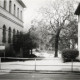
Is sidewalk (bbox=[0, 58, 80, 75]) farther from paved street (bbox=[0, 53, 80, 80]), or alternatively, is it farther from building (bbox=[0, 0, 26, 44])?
building (bbox=[0, 0, 26, 44])

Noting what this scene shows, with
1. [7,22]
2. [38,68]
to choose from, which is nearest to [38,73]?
[38,68]

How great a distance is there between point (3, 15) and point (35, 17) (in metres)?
18.6

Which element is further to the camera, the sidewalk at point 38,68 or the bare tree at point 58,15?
the bare tree at point 58,15

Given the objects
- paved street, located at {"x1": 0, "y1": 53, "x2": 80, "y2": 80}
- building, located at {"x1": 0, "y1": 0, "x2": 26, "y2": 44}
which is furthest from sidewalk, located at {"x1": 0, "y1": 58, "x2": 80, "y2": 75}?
building, located at {"x1": 0, "y1": 0, "x2": 26, "y2": 44}

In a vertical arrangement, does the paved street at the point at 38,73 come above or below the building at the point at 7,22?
below

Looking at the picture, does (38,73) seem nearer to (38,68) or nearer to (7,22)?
(38,68)

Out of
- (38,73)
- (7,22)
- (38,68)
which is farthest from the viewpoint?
(7,22)

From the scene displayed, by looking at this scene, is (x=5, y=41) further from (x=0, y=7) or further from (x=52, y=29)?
(x=52, y=29)

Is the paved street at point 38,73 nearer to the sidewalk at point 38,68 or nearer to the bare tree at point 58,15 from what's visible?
the sidewalk at point 38,68

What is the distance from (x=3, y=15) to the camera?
91.4 feet

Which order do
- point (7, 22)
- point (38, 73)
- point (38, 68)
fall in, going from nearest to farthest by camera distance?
point (38, 73) → point (38, 68) → point (7, 22)

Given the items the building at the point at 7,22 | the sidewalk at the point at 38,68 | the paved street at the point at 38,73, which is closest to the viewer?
the paved street at the point at 38,73

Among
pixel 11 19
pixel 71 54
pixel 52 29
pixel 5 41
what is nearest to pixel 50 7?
pixel 52 29

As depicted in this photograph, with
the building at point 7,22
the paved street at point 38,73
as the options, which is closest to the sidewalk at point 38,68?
the paved street at point 38,73
